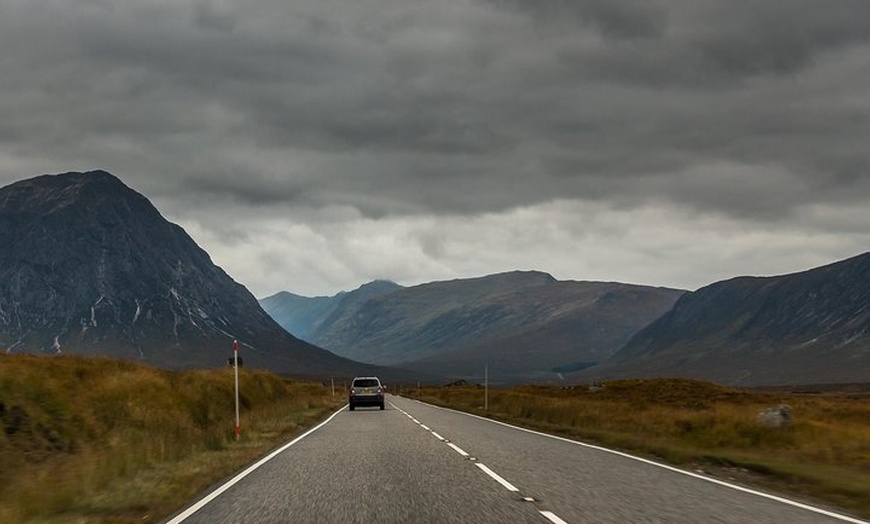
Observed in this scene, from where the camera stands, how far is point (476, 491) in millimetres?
12727

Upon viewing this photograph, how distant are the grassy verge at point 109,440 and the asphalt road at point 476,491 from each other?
100 cm

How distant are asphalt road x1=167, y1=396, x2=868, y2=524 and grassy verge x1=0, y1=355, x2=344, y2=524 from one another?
1003mm

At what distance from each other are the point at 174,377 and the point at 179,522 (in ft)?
82.5

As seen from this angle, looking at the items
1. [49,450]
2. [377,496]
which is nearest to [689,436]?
[377,496]

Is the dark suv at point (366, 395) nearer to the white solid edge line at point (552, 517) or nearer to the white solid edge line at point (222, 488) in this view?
the white solid edge line at point (222, 488)

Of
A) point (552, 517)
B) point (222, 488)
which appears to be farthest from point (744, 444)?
point (222, 488)

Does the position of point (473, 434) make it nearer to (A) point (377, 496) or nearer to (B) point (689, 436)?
(B) point (689, 436)

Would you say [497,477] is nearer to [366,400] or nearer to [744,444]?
[744,444]

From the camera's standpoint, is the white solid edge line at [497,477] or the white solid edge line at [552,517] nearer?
the white solid edge line at [552,517]


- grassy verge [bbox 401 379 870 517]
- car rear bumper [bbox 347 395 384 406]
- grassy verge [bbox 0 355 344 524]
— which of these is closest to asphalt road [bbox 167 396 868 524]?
grassy verge [bbox 0 355 344 524]

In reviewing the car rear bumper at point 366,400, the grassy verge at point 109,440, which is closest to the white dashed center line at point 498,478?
the grassy verge at point 109,440

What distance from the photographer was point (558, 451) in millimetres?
19500

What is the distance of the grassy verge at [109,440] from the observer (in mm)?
11820

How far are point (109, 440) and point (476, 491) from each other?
1122 centimetres
